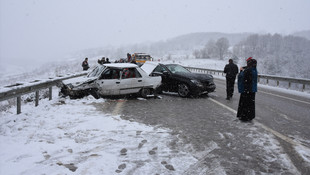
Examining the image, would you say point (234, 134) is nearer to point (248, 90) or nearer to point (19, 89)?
point (248, 90)

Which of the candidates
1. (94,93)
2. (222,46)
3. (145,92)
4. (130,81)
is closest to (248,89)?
(145,92)

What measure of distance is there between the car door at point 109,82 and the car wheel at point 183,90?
2848mm

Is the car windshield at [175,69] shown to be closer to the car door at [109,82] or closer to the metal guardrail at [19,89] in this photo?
the car door at [109,82]

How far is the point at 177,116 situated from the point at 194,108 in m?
1.50

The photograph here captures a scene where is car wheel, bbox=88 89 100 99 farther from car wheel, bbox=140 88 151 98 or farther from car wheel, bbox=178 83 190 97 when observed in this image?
car wheel, bbox=178 83 190 97

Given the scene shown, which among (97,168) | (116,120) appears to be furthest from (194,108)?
(97,168)

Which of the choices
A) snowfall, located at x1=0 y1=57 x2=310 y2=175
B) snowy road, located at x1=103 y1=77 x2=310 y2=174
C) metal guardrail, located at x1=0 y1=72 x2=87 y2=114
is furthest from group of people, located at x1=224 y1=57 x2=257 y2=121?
metal guardrail, located at x1=0 y1=72 x2=87 y2=114

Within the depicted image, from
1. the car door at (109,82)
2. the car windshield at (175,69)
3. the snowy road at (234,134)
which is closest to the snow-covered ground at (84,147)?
the snowy road at (234,134)

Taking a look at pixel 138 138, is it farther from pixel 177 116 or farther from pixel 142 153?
pixel 177 116

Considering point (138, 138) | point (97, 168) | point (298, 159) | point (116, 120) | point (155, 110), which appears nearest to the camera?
point (97, 168)

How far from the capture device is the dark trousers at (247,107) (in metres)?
6.71

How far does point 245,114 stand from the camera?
22.0ft

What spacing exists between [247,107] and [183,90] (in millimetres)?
4387

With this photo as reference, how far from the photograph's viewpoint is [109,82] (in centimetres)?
977
